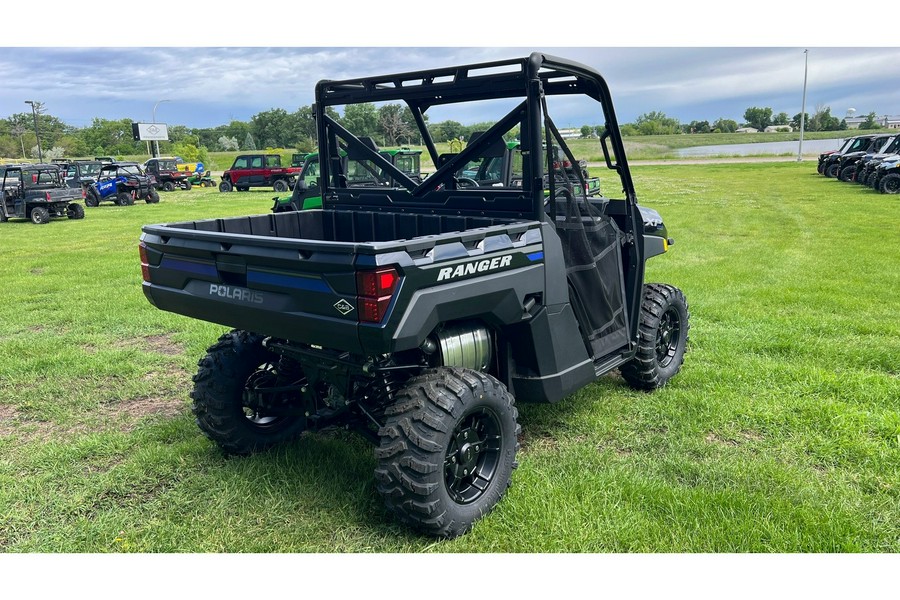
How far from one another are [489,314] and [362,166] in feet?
5.93

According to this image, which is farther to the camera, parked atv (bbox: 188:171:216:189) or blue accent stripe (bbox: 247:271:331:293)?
parked atv (bbox: 188:171:216:189)

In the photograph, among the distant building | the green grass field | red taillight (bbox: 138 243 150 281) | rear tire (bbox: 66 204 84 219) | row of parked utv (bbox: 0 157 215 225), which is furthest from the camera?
the distant building

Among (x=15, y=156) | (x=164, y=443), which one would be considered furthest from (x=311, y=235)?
(x=15, y=156)

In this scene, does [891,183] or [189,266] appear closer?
[189,266]

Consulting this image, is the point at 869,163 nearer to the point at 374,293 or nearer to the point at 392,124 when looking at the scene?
the point at 392,124

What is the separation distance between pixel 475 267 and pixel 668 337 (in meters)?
2.59

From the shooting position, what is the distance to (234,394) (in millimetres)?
3959

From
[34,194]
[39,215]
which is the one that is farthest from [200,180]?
[39,215]

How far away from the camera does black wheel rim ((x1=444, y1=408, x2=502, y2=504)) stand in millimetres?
3252

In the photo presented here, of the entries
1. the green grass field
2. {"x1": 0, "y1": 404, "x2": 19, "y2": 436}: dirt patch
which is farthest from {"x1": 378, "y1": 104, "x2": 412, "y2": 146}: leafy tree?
{"x1": 0, "y1": 404, "x2": 19, "y2": 436}: dirt patch

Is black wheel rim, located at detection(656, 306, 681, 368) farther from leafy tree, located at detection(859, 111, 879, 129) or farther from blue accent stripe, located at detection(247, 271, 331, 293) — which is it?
leafy tree, located at detection(859, 111, 879, 129)

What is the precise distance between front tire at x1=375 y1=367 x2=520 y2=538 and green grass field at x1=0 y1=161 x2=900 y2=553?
13cm

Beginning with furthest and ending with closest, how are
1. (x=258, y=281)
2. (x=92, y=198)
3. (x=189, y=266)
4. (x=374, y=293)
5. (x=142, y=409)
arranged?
(x=92, y=198) → (x=142, y=409) → (x=189, y=266) → (x=258, y=281) → (x=374, y=293)

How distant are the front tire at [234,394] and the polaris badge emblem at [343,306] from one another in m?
1.40
